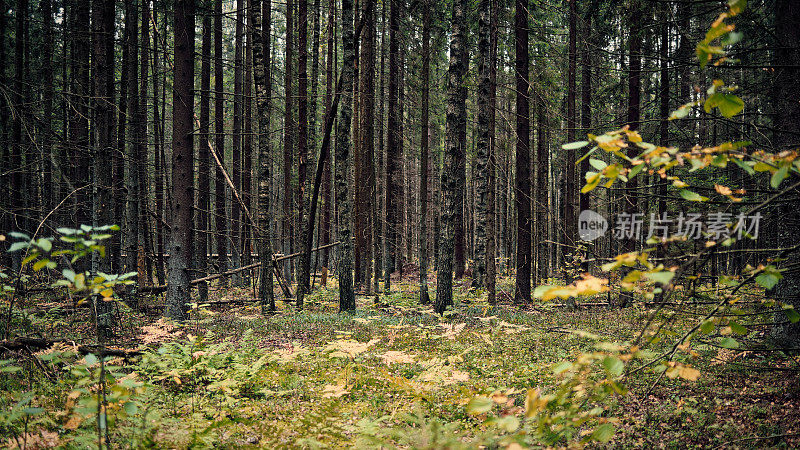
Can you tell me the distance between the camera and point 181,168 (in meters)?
8.90

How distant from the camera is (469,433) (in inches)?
185

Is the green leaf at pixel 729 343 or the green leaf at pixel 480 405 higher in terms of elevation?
the green leaf at pixel 729 343

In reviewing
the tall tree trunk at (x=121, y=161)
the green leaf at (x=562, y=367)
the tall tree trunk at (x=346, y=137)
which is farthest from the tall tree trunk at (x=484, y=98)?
the green leaf at (x=562, y=367)

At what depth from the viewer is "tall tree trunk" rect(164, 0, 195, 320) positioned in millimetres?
8797

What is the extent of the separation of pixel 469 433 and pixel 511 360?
9.47 ft

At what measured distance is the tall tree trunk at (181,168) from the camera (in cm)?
880

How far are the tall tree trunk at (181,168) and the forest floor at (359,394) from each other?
0.85 metres

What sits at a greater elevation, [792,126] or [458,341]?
[792,126]

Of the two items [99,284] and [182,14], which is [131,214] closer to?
[182,14]

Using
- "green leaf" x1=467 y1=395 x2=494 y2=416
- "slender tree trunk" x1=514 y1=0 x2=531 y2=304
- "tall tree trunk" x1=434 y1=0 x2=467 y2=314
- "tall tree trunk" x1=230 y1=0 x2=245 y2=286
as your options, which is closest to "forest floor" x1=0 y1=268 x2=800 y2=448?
"green leaf" x1=467 y1=395 x2=494 y2=416

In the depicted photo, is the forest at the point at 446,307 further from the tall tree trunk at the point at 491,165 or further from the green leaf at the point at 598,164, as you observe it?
the tall tree trunk at the point at 491,165

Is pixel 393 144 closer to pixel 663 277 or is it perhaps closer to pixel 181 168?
pixel 181 168

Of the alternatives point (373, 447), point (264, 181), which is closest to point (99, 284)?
point (373, 447)

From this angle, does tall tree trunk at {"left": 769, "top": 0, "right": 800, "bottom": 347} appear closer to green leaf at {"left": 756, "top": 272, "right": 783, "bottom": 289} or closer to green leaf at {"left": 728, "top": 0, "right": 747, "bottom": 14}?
green leaf at {"left": 756, "top": 272, "right": 783, "bottom": 289}
